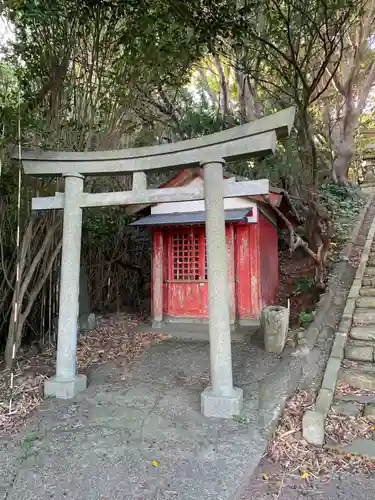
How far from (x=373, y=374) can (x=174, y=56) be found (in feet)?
18.8

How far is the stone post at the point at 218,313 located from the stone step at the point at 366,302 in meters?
3.42

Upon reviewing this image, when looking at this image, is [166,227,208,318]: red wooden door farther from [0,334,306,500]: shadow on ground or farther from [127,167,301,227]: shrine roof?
[0,334,306,500]: shadow on ground

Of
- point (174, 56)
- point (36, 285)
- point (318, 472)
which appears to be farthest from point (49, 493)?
point (174, 56)

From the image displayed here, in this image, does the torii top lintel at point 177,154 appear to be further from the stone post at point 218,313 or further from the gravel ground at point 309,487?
the gravel ground at point 309,487

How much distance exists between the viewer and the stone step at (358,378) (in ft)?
14.5

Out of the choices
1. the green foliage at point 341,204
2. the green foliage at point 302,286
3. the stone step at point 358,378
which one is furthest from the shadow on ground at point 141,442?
the green foliage at point 341,204

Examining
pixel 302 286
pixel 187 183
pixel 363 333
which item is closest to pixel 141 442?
pixel 363 333

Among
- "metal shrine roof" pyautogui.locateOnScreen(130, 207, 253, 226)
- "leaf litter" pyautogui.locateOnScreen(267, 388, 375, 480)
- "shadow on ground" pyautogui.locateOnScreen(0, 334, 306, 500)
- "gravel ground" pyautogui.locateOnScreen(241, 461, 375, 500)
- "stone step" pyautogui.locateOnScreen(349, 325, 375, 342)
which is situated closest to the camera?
"shadow on ground" pyautogui.locateOnScreen(0, 334, 306, 500)

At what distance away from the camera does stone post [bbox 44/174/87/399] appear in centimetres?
432

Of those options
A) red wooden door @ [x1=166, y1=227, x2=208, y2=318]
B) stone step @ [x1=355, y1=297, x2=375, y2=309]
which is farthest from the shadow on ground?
red wooden door @ [x1=166, y1=227, x2=208, y2=318]

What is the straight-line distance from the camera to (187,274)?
7848 millimetres

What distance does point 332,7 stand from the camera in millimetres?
5891

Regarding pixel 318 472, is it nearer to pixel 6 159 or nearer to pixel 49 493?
pixel 49 493

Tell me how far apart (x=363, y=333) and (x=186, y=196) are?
11.5 ft
